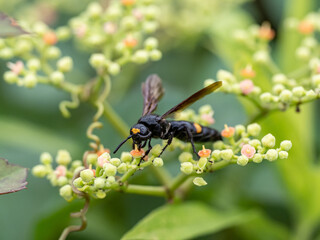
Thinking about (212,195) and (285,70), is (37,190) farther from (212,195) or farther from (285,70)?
(285,70)

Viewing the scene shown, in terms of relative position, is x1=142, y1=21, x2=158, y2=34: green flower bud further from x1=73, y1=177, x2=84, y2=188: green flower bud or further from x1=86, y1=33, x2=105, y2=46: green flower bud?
x1=73, y1=177, x2=84, y2=188: green flower bud

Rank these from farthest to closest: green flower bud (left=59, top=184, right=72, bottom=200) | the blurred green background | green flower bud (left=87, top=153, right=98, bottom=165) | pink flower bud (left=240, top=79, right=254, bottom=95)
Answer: the blurred green background, pink flower bud (left=240, top=79, right=254, bottom=95), green flower bud (left=87, top=153, right=98, bottom=165), green flower bud (left=59, top=184, right=72, bottom=200)

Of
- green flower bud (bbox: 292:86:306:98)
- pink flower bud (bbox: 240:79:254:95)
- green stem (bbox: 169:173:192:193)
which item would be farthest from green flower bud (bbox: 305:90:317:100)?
green stem (bbox: 169:173:192:193)

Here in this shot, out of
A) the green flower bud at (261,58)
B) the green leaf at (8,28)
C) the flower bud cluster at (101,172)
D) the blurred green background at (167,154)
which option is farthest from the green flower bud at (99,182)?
the green flower bud at (261,58)

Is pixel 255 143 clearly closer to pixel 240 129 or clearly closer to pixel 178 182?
pixel 240 129

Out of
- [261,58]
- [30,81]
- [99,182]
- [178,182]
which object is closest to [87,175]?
[99,182]

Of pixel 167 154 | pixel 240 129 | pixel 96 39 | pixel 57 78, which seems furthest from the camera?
pixel 167 154
